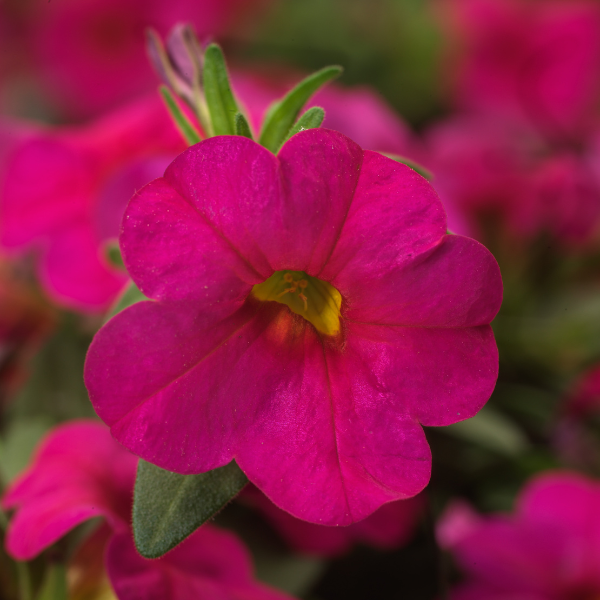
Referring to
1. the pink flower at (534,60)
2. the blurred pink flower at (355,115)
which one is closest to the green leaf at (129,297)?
the blurred pink flower at (355,115)

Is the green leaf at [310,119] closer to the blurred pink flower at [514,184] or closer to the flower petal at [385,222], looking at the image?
the flower petal at [385,222]

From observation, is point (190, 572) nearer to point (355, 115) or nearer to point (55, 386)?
point (55, 386)

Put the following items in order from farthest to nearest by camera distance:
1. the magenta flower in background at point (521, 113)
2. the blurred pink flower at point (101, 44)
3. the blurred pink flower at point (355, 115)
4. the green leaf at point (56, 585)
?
the blurred pink flower at point (101, 44), the magenta flower in background at point (521, 113), the blurred pink flower at point (355, 115), the green leaf at point (56, 585)

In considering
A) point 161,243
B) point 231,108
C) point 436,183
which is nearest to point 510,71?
point 436,183

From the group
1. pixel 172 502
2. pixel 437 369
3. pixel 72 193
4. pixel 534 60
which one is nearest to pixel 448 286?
pixel 437 369

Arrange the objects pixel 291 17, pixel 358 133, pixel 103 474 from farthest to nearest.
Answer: pixel 291 17, pixel 358 133, pixel 103 474

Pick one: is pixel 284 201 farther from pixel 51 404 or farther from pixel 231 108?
pixel 51 404

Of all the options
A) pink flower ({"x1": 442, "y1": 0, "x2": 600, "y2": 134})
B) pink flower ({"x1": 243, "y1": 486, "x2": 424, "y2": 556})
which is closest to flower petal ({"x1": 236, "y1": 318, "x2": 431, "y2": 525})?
pink flower ({"x1": 243, "y1": 486, "x2": 424, "y2": 556})
